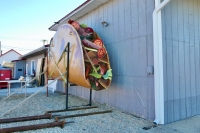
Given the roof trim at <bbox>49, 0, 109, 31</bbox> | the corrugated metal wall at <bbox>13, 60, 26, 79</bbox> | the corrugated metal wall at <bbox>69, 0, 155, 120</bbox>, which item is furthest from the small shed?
the corrugated metal wall at <bbox>69, 0, 155, 120</bbox>

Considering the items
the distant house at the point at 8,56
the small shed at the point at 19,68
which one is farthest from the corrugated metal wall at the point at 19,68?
the distant house at the point at 8,56

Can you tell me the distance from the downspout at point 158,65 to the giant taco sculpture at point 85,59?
135 centimetres

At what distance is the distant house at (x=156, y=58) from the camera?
350 cm

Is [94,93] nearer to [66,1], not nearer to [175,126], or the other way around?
[175,126]

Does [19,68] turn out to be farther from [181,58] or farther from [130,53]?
[181,58]

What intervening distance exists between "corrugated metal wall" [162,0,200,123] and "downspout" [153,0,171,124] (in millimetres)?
185

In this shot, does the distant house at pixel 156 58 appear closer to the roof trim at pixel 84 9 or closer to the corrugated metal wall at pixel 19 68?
the roof trim at pixel 84 9

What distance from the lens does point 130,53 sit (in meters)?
4.24

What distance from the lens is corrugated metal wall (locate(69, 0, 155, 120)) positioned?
3.72 metres

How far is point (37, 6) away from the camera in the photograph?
36.7 feet

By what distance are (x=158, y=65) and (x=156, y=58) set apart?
153 millimetres

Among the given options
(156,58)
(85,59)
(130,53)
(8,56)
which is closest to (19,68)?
(8,56)

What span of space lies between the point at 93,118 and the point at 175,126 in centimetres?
174

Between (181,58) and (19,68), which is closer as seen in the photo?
(181,58)
